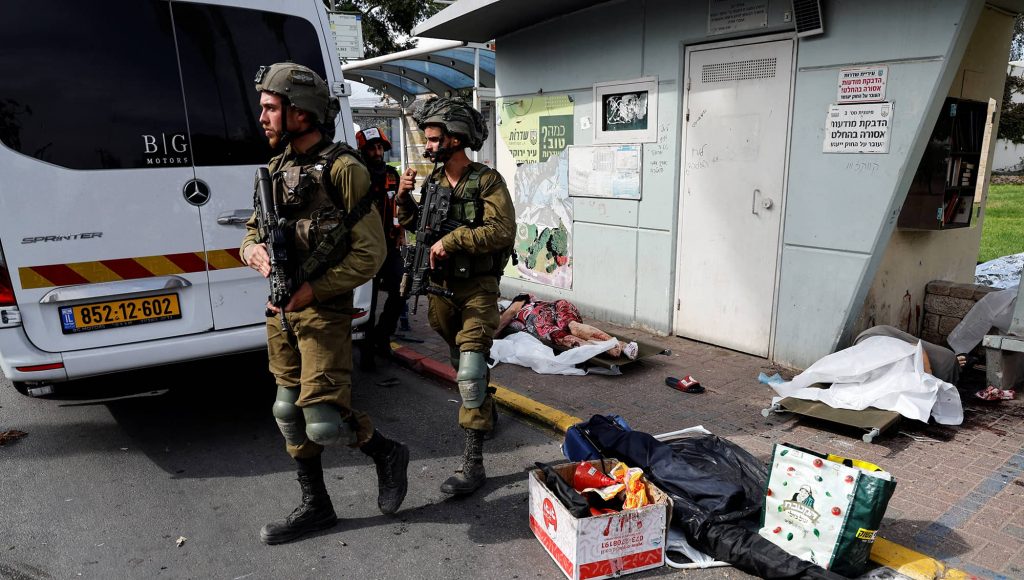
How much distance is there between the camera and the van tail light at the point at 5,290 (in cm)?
347

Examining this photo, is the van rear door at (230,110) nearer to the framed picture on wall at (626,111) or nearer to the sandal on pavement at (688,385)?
the sandal on pavement at (688,385)

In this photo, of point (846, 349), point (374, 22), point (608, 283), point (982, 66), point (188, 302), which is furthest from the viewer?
point (374, 22)

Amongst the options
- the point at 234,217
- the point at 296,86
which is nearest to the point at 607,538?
the point at 296,86

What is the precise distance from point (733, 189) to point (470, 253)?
2.98m

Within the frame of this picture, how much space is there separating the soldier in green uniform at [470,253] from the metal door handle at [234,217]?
3.92 ft

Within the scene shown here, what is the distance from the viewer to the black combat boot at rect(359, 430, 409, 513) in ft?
11.3

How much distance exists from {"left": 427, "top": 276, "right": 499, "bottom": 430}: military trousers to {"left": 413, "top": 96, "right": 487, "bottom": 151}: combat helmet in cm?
75

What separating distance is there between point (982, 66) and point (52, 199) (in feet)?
21.7

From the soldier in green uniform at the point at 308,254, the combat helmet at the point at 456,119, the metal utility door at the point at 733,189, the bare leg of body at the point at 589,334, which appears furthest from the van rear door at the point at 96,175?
the metal utility door at the point at 733,189

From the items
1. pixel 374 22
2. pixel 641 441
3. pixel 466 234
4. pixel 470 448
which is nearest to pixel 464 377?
pixel 470 448

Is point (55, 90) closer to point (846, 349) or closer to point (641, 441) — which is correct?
point (641, 441)

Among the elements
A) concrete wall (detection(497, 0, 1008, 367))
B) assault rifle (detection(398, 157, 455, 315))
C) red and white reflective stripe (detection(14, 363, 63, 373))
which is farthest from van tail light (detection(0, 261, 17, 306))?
concrete wall (detection(497, 0, 1008, 367))

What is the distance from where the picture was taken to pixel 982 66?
554cm

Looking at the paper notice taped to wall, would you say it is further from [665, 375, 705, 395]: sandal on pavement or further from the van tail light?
the van tail light
